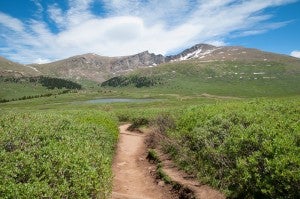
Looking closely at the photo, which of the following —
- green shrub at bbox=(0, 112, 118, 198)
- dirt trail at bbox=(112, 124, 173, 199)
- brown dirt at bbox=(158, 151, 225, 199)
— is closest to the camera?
green shrub at bbox=(0, 112, 118, 198)

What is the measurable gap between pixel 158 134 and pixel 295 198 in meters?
20.8

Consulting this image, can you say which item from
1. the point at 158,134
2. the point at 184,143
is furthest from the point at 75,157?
the point at 158,134

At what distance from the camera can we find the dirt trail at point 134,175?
20.0 metres

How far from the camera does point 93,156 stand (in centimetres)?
1455

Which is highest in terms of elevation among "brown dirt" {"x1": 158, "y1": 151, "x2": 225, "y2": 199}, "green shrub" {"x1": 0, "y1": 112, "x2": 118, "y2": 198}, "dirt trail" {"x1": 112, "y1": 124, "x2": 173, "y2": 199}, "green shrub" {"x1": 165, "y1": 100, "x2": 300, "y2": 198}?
"green shrub" {"x1": 0, "y1": 112, "x2": 118, "y2": 198}

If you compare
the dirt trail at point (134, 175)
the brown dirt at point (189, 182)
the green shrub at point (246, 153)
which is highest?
the green shrub at point (246, 153)

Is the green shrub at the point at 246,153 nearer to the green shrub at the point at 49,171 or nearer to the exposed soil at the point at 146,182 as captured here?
the exposed soil at the point at 146,182

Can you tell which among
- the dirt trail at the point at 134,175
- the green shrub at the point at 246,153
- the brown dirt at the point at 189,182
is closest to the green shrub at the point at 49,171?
the dirt trail at the point at 134,175

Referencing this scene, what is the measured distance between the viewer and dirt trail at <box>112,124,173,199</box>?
1998 cm

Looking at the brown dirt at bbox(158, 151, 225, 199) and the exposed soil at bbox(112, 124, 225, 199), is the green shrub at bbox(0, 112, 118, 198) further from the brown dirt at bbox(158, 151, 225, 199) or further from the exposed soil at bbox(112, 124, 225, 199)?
the brown dirt at bbox(158, 151, 225, 199)

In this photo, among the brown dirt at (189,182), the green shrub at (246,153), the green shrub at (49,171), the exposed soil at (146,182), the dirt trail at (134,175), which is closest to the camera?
the green shrub at (49,171)

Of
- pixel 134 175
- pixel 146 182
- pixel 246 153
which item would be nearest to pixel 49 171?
pixel 246 153

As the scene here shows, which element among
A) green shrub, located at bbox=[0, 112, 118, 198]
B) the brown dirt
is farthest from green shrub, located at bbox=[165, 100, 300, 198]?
green shrub, located at bbox=[0, 112, 118, 198]

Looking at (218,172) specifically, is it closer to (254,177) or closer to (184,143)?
(254,177)
